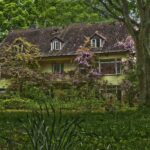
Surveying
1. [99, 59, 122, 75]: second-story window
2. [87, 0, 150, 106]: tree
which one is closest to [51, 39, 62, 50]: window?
[99, 59, 122, 75]: second-story window

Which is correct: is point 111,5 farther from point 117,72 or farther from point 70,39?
point 70,39

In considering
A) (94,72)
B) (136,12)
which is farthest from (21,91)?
(136,12)

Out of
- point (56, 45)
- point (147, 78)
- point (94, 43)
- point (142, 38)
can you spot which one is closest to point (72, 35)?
point (56, 45)

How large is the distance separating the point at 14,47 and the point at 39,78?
6.36 metres

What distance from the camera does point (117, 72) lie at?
1794 inches

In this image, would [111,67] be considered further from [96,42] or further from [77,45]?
[77,45]

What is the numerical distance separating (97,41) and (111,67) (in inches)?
130

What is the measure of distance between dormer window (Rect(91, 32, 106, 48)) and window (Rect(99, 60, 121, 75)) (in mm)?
2131

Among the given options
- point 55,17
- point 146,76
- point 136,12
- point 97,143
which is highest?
point 55,17

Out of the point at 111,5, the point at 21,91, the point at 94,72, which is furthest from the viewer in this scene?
the point at 94,72

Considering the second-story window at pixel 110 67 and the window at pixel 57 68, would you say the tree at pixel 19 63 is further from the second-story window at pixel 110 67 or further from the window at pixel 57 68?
the second-story window at pixel 110 67

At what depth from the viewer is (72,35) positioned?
166 ft

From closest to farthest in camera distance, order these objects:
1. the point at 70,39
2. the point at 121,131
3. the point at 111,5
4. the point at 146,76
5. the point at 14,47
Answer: the point at 121,131, the point at 146,76, the point at 111,5, the point at 14,47, the point at 70,39

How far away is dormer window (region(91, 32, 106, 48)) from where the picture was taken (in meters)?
47.8
